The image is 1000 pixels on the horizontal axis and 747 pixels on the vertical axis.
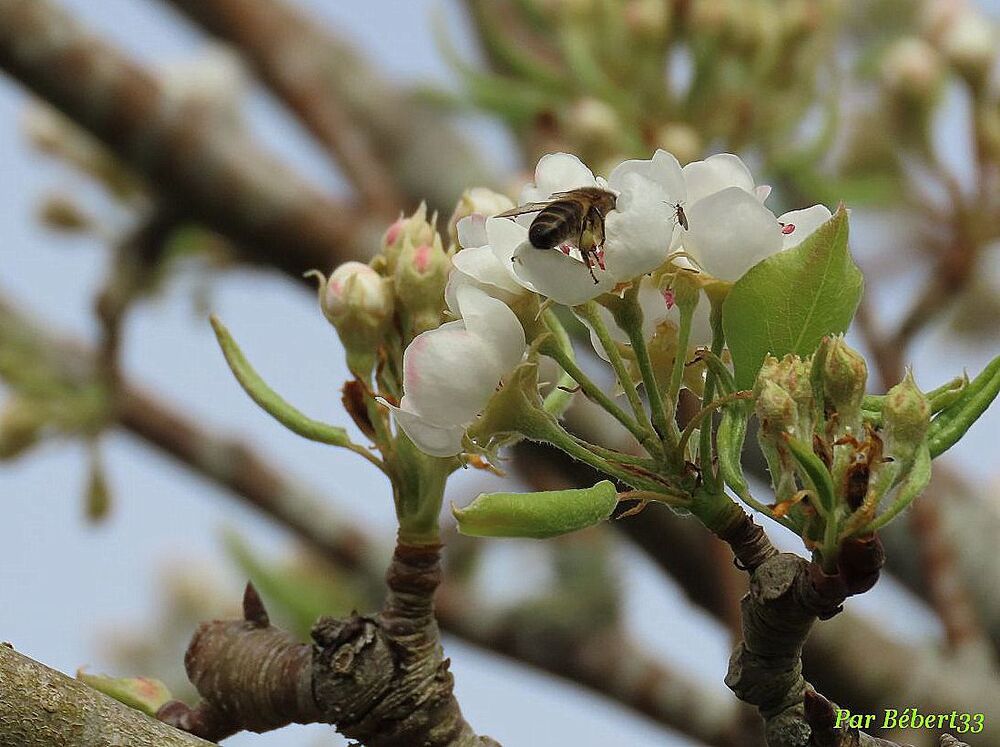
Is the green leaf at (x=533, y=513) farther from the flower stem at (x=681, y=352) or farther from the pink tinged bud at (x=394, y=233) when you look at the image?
the pink tinged bud at (x=394, y=233)

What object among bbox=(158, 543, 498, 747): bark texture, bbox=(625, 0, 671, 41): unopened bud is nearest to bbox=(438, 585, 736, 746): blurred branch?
bbox=(625, 0, 671, 41): unopened bud

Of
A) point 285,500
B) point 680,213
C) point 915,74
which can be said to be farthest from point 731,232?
Result: point 285,500

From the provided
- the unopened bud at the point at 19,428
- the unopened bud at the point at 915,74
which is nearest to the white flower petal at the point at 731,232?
the unopened bud at the point at 19,428

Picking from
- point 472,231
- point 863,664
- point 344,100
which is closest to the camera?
point 472,231

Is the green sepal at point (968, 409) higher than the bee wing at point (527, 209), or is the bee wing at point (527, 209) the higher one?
the bee wing at point (527, 209)

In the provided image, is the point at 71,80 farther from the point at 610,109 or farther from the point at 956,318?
the point at 956,318

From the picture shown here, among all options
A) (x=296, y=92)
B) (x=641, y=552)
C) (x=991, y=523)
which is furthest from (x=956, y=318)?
(x=296, y=92)

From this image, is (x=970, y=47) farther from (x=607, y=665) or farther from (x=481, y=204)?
(x=481, y=204)
